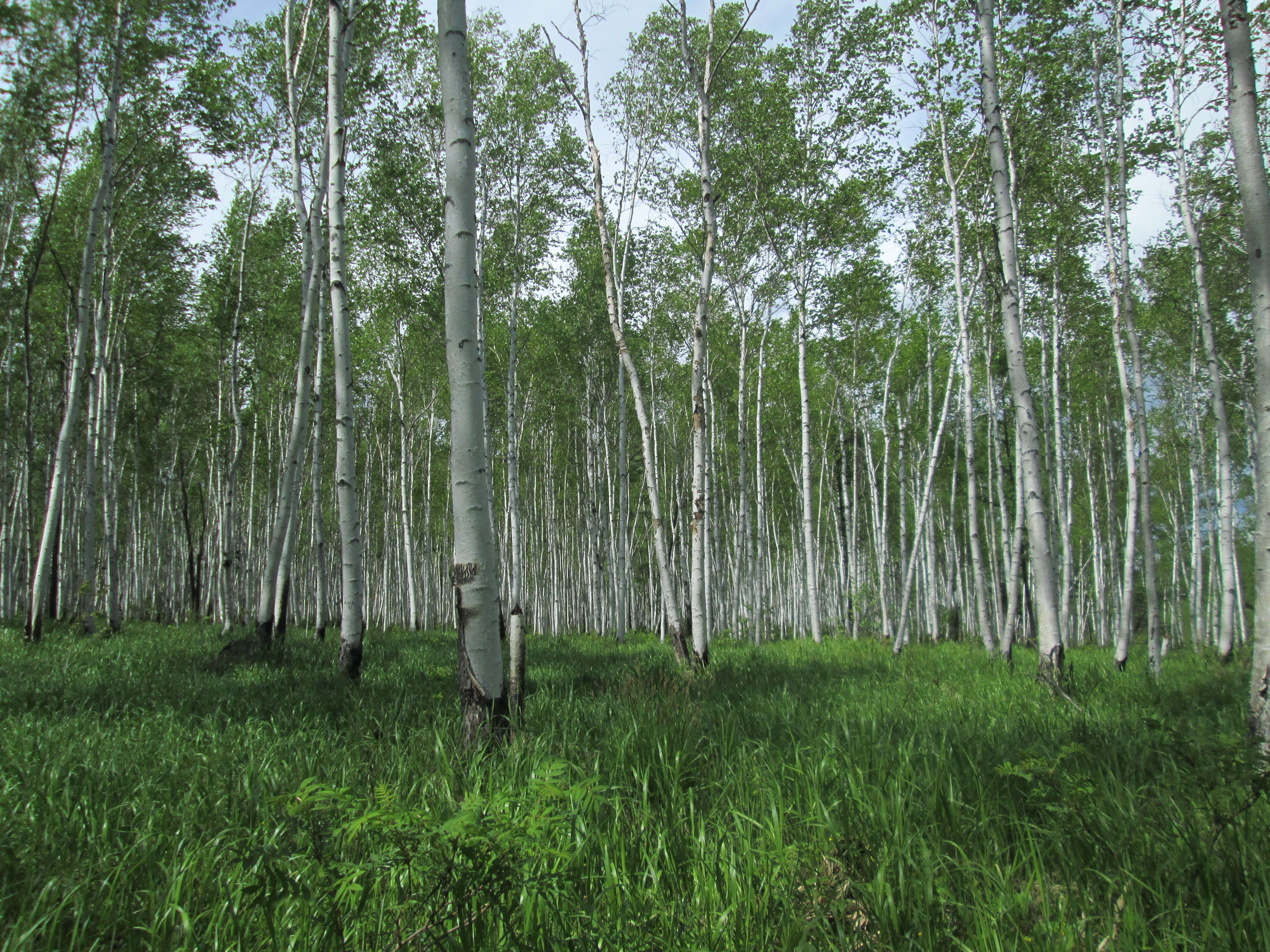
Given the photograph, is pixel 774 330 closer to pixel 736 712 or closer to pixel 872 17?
pixel 872 17

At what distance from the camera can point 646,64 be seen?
12648 mm

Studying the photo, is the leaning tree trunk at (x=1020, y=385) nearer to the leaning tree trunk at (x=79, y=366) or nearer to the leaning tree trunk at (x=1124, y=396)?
the leaning tree trunk at (x=1124, y=396)

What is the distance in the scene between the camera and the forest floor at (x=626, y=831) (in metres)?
1.74

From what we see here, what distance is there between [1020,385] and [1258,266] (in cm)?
258

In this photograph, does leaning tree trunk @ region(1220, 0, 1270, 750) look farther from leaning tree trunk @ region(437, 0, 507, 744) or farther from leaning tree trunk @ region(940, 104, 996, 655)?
leaning tree trunk @ region(940, 104, 996, 655)

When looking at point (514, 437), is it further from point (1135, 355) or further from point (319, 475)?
point (1135, 355)

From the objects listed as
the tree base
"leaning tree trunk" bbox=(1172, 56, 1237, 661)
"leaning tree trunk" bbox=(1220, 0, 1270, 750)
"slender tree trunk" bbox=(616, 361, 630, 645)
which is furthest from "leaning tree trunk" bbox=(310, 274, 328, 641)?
"leaning tree trunk" bbox=(1172, 56, 1237, 661)

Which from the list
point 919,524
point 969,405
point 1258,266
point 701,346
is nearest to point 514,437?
point 701,346

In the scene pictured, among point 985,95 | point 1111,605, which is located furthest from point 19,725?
point 1111,605

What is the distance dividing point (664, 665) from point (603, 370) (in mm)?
14808

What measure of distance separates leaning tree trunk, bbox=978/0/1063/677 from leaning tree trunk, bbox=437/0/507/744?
16.4ft

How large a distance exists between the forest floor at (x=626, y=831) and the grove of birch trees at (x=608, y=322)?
871mm

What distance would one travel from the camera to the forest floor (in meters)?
1.74

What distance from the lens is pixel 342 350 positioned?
6.46 m
